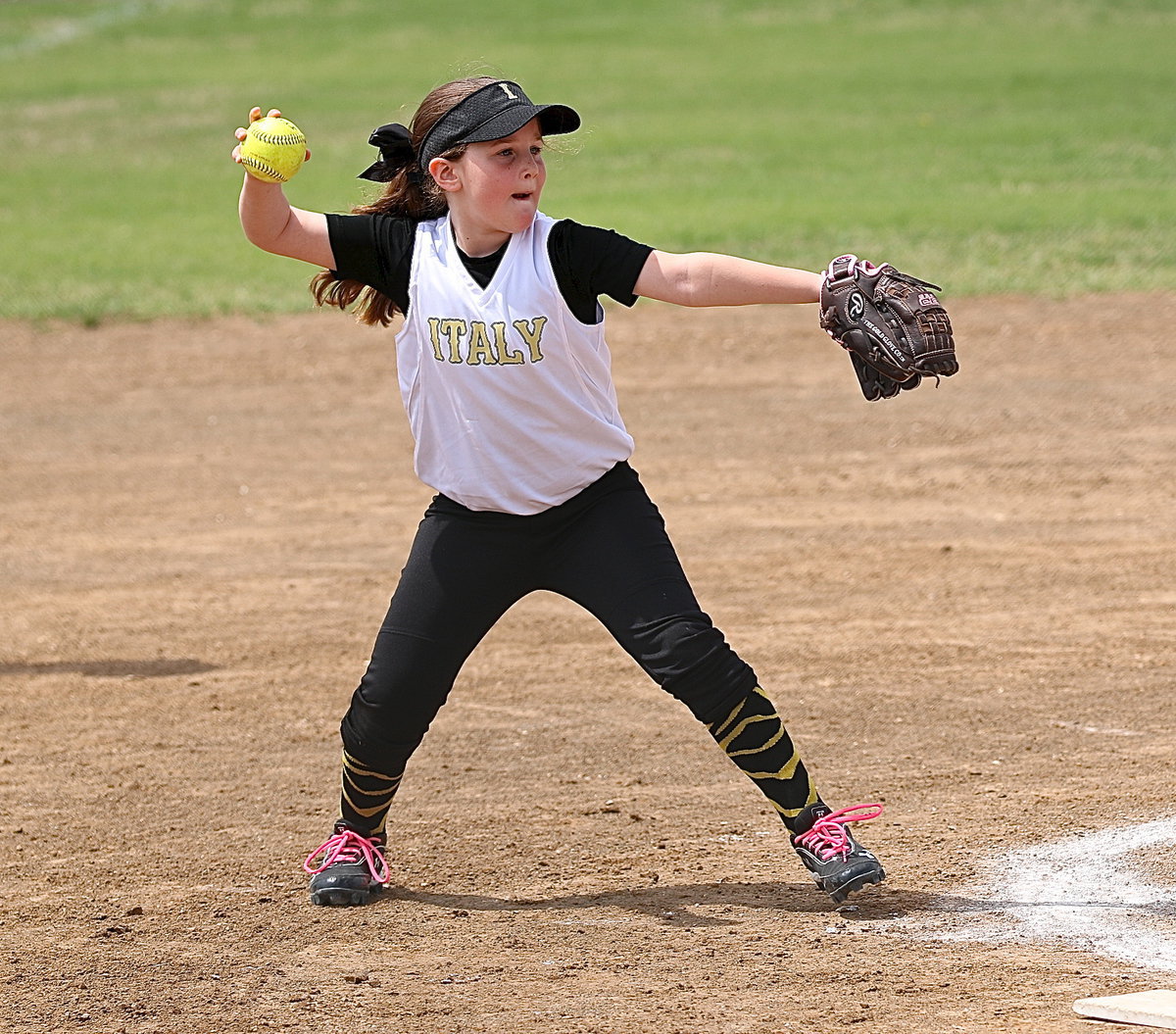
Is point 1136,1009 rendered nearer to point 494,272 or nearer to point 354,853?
point 354,853

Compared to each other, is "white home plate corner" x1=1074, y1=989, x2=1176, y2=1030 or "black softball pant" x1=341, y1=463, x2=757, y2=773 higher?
"black softball pant" x1=341, y1=463, x2=757, y2=773

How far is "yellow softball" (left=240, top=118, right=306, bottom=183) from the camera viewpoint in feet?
13.1

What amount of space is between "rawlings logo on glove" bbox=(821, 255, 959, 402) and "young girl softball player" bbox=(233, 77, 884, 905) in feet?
0.22

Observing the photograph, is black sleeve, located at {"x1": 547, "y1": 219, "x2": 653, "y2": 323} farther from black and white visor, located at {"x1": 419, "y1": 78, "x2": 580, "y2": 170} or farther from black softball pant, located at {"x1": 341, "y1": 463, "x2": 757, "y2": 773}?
black softball pant, located at {"x1": 341, "y1": 463, "x2": 757, "y2": 773}

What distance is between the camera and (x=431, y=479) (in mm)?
4250

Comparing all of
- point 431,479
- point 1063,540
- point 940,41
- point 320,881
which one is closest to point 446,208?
point 431,479

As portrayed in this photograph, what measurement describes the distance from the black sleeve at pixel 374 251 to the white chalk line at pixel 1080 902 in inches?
73.5

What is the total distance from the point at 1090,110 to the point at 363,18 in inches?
676

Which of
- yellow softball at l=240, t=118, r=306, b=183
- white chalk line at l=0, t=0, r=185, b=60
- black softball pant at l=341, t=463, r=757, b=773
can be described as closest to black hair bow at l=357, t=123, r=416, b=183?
yellow softball at l=240, t=118, r=306, b=183

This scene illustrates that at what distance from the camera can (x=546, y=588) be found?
4.19 meters

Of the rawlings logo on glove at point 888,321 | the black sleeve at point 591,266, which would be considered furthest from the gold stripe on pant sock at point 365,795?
the rawlings logo on glove at point 888,321

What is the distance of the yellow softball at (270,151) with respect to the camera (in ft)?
13.1

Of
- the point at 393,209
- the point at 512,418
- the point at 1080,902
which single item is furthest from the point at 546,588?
the point at 1080,902

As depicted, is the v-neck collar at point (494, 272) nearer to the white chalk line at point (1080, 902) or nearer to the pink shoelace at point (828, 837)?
the pink shoelace at point (828, 837)
